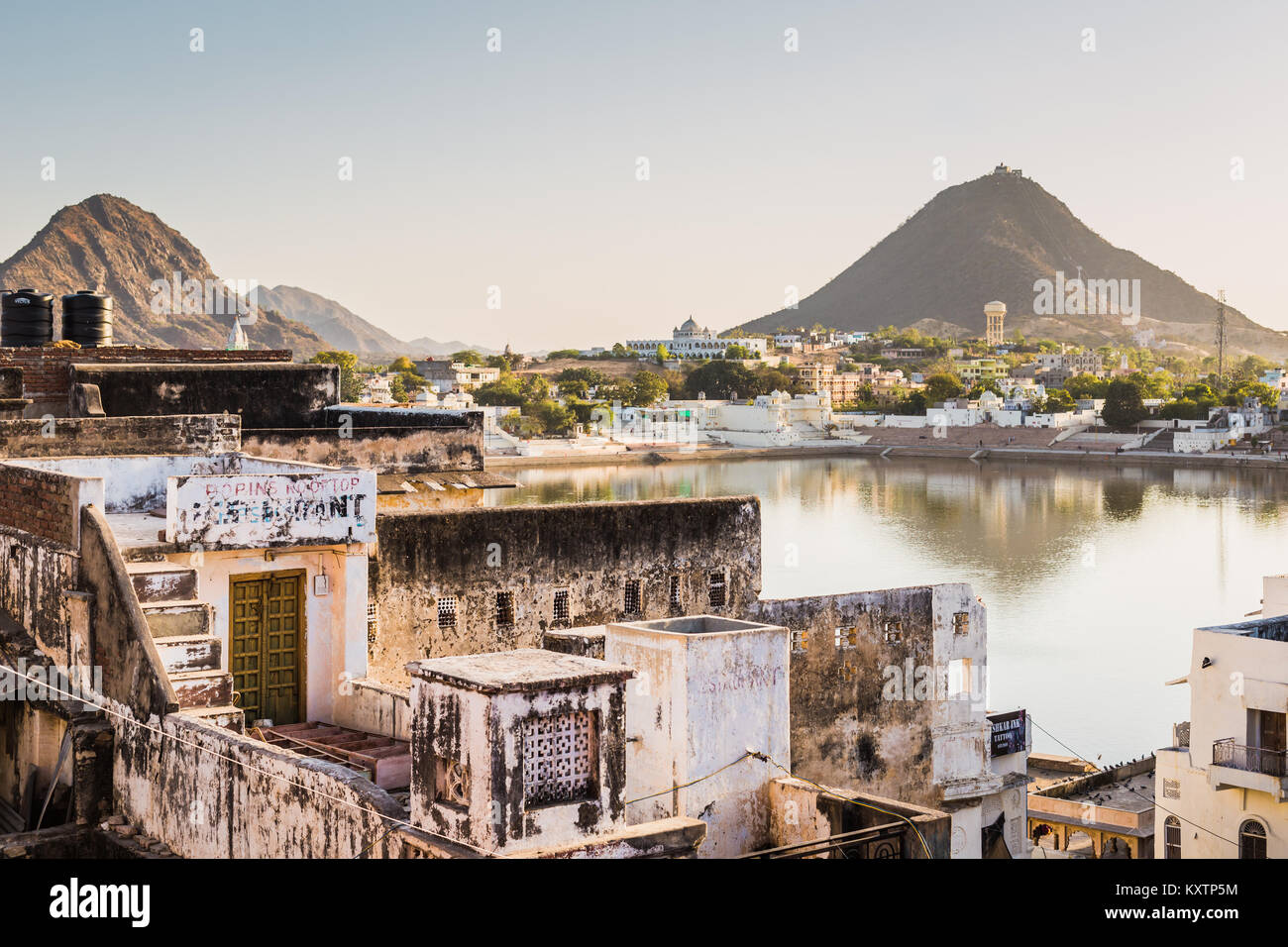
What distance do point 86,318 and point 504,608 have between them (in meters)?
9.10

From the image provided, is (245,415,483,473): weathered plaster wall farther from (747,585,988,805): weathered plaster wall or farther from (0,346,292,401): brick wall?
(747,585,988,805): weathered plaster wall

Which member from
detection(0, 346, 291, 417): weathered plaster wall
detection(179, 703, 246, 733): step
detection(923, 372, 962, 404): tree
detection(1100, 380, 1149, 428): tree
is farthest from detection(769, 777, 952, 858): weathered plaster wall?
detection(923, 372, 962, 404): tree

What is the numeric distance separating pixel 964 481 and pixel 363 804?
7234 centimetres

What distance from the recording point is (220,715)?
659 cm

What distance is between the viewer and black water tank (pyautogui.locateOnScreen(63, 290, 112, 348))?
56.8 ft

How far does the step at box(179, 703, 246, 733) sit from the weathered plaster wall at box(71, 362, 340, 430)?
7841mm

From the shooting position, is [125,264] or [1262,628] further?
[125,264]

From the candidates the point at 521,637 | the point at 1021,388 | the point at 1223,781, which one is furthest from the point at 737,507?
Answer: the point at 1021,388

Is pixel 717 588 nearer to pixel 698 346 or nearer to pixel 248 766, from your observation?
pixel 248 766

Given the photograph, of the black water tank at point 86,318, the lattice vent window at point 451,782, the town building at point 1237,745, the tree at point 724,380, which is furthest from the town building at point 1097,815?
the tree at point 724,380

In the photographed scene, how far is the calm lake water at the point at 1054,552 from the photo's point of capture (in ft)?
86.1

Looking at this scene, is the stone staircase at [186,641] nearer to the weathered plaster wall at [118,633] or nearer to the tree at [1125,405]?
the weathered plaster wall at [118,633]

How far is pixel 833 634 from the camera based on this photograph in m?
11.5

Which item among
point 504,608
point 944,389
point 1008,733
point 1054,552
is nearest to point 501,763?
point 504,608
